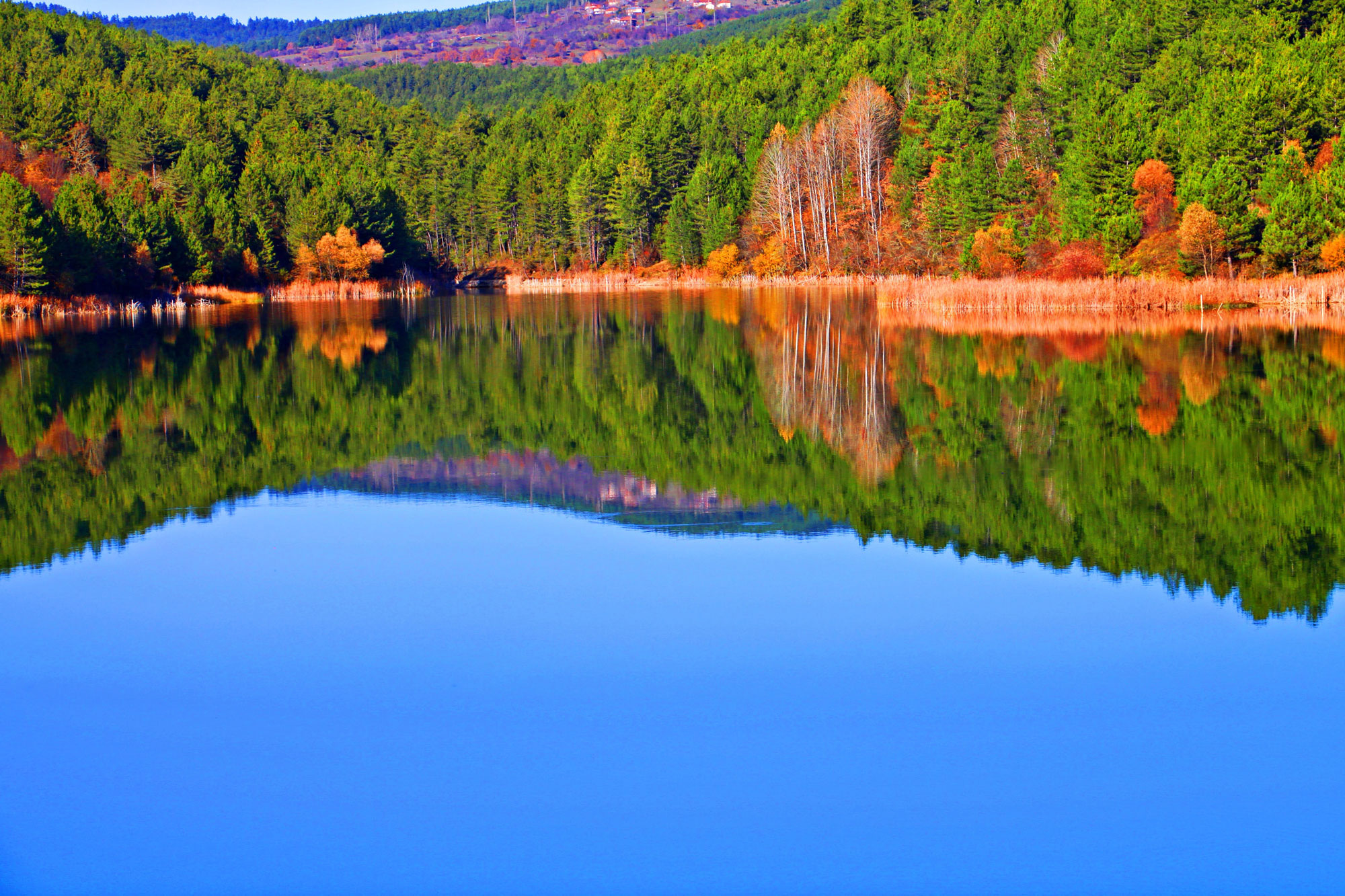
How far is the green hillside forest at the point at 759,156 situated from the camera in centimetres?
4325

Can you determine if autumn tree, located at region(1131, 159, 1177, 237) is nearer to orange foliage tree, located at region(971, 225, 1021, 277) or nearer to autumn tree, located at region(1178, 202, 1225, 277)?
autumn tree, located at region(1178, 202, 1225, 277)

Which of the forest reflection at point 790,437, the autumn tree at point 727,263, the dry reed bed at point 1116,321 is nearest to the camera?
the forest reflection at point 790,437

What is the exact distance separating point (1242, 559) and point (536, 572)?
5.71 metres

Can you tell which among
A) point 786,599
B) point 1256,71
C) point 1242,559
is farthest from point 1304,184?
point 786,599

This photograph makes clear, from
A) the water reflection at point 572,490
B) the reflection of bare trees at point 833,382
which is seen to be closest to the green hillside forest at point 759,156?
the reflection of bare trees at point 833,382

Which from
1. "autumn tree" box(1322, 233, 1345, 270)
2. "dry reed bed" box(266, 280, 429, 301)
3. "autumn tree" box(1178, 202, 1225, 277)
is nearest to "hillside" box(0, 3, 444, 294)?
"dry reed bed" box(266, 280, 429, 301)

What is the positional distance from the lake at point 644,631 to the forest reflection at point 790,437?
0.10 m

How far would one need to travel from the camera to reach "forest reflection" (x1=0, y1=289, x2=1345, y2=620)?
36.8ft

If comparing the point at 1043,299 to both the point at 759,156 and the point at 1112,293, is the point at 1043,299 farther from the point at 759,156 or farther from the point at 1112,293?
the point at 759,156

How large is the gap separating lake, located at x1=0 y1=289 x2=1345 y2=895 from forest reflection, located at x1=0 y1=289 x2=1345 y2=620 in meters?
0.10

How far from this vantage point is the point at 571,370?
26.2 metres

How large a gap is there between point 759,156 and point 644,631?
88090mm

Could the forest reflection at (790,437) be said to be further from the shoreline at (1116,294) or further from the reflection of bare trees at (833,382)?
the shoreline at (1116,294)

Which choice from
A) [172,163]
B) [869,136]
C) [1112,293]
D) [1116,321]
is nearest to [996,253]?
[1112,293]
